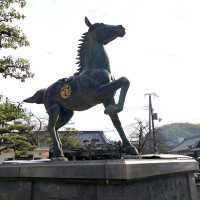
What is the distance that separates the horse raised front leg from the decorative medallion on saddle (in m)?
0.53

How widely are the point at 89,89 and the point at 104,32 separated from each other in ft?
3.23

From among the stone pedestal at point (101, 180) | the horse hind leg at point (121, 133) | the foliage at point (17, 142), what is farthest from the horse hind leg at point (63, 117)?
the foliage at point (17, 142)

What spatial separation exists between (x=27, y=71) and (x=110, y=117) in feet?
21.1

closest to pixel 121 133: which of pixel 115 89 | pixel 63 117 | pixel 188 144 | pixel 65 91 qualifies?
pixel 115 89

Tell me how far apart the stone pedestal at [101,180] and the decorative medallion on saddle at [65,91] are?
3.60 ft

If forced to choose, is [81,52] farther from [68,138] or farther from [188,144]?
[188,144]

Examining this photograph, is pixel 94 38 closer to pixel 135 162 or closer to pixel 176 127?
pixel 135 162

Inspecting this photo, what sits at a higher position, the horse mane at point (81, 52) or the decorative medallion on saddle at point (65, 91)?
the horse mane at point (81, 52)

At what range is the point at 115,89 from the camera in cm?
395

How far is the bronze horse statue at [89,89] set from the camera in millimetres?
3982

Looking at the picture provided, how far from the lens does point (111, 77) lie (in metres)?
4.29

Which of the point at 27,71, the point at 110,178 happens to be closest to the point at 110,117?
the point at 110,178

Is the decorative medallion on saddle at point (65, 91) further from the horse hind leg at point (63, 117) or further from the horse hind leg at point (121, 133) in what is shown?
the horse hind leg at point (121, 133)

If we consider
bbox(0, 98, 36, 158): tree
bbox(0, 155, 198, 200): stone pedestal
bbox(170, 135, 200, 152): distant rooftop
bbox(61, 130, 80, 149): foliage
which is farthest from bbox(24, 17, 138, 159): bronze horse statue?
bbox(170, 135, 200, 152): distant rooftop
